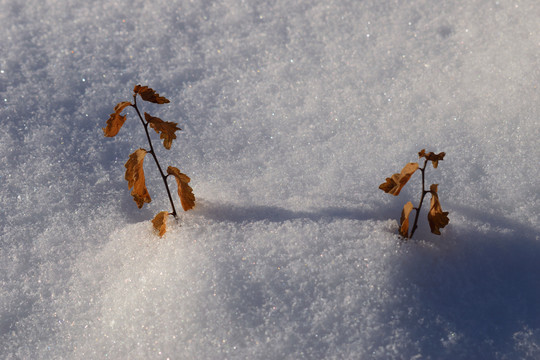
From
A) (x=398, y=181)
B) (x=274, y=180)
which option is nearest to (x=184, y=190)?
(x=274, y=180)

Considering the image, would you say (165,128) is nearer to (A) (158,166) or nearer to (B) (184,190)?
(A) (158,166)

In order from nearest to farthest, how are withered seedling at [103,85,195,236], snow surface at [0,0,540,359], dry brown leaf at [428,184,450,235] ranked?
snow surface at [0,0,540,359]
dry brown leaf at [428,184,450,235]
withered seedling at [103,85,195,236]

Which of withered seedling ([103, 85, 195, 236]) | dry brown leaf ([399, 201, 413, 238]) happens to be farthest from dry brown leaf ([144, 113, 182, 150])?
dry brown leaf ([399, 201, 413, 238])

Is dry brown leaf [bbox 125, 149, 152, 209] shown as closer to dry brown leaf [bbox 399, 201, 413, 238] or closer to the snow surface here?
the snow surface

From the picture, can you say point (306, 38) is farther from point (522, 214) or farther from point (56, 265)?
point (56, 265)

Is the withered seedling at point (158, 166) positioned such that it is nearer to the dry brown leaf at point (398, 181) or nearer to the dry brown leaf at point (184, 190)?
the dry brown leaf at point (184, 190)

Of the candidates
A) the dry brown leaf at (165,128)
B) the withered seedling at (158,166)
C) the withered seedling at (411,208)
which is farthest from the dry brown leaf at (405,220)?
the dry brown leaf at (165,128)
